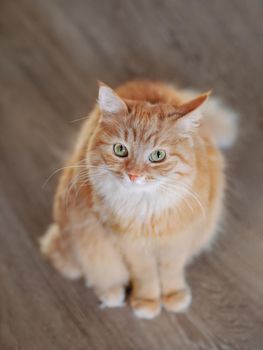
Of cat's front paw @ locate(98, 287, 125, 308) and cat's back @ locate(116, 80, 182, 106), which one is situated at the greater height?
cat's back @ locate(116, 80, 182, 106)

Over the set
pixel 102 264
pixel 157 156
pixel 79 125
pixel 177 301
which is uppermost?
pixel 79 125

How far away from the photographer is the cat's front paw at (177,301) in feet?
5.06

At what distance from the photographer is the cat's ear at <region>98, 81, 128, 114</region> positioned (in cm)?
115

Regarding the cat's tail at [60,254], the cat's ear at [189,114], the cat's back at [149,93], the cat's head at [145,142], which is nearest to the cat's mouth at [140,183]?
the cat's head at [145,142]

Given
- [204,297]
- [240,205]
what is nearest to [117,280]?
[204,297]

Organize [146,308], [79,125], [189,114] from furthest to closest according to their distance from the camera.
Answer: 1. [79,125]
2. [146,308]
3. [189,114]

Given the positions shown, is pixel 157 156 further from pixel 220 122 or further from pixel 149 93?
pixel 220 122

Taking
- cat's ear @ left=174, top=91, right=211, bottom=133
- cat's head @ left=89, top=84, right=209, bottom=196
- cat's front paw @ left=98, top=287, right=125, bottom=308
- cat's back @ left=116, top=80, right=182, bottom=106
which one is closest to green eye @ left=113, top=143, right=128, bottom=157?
cat's head @ left=89, top=84, right=209, bottom=196

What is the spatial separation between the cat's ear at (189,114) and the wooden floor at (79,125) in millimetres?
652

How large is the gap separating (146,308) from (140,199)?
1.49ft

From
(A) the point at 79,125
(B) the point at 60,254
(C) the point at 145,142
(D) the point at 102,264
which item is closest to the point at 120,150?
(C) the point at 145,142

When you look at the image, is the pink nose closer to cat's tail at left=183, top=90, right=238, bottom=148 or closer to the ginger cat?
the ginger cat

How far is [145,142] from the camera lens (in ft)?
3.86

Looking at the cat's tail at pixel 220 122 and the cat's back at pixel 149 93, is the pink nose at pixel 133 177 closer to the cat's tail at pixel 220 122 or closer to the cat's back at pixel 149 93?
the cat's back at pixel 149 93
